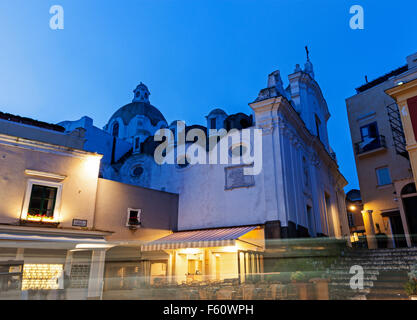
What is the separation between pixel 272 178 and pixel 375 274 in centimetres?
620

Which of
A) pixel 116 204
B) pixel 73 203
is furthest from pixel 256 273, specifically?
pixel 73 203

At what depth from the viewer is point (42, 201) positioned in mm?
13711

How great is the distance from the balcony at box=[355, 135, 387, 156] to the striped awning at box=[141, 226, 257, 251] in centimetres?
1264

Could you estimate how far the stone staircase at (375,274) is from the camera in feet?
28.1

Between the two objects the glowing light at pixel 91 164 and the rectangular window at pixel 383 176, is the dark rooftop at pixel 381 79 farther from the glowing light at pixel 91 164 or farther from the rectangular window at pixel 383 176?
the glowing light at pixel 91 164

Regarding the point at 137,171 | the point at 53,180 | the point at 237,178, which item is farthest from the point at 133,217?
the point at 137,171

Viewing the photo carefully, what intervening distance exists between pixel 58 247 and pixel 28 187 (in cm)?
279

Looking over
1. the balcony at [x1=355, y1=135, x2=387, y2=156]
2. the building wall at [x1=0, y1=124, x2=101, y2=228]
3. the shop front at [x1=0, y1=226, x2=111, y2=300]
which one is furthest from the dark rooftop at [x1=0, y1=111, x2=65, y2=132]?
the balcony at [x1=355, y1=135, x2=387, y2=156]

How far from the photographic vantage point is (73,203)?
14.3 meters

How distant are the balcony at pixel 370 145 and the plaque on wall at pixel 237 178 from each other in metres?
11.2

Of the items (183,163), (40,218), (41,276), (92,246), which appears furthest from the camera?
(183,163)

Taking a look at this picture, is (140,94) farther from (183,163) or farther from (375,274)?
(375,274)
